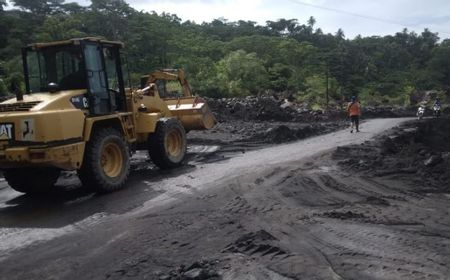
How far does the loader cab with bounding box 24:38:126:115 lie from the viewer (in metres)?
9.49

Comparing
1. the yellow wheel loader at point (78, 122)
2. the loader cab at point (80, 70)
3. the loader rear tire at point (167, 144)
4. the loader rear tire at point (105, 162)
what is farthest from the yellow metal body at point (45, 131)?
the loader rear tire at point (167, 144)

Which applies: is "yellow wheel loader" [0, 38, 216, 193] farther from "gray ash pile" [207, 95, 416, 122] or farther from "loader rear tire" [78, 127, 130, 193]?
"gray ash pile" [207, 95, 416, 122]

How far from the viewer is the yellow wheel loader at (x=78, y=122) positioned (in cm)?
819

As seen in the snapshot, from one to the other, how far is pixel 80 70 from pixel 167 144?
3107 mm

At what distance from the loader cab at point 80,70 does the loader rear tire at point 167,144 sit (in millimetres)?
1463

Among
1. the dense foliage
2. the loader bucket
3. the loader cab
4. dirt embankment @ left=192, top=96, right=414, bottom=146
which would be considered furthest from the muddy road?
the dense foliage

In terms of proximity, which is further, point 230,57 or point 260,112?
point 230,57

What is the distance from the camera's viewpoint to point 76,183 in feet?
35.8

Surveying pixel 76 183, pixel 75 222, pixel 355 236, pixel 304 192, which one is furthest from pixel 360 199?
pixel 76 183

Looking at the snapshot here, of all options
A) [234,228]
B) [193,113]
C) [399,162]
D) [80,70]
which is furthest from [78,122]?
→ [399,162]

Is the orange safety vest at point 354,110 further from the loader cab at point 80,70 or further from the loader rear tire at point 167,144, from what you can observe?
the loader cab at point 80,70

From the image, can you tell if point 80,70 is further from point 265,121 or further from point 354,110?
point 265,121

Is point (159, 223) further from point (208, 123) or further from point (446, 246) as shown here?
point (208, 123)

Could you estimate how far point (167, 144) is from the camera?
1197 cm
